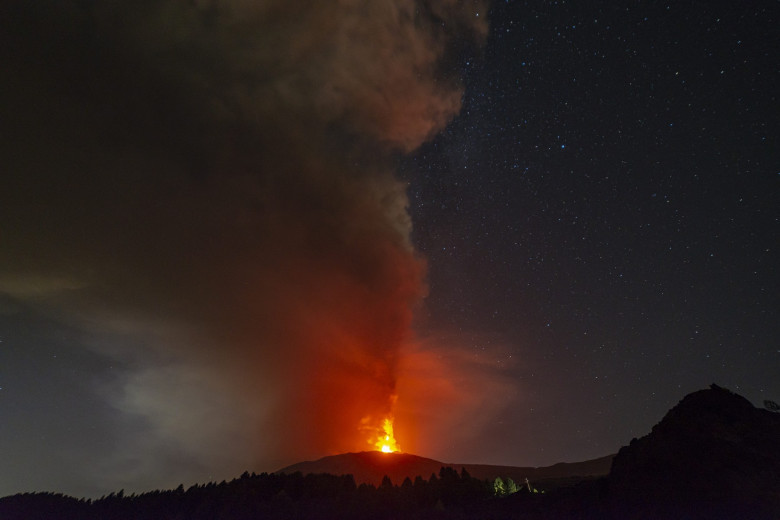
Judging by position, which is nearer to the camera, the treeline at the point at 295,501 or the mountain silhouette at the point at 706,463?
the mountain silhouette at the point at 706,463

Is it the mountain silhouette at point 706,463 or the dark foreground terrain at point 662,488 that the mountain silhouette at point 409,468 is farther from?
the mountain silhouette at point 706,463

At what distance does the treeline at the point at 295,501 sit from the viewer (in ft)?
233

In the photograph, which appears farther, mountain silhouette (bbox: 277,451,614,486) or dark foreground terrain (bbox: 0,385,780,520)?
mountain silhouette (bbox: 277,451,614,486)

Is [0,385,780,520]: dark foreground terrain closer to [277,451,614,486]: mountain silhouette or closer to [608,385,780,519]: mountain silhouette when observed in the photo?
[608,385,780,519]: mountain silhouette

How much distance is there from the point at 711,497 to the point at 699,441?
22.2 ft

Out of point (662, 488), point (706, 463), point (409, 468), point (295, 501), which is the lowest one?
point (662, 488)

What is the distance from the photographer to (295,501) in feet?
A: 272

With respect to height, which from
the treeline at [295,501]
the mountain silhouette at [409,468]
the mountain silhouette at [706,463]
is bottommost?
the mountain silhouette at [706,463]

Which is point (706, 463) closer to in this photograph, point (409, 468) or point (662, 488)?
point (662, 488)

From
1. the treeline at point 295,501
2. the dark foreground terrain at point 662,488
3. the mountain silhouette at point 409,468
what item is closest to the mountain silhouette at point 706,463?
the dark foreground terrain at point 662,488

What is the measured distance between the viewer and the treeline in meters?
71.0

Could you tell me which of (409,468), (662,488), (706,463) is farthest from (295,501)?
(409,468)

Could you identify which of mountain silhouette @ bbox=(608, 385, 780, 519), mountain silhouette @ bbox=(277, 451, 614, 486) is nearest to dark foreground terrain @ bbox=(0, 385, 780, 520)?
mountain silhouette @ bbox=(608, 385, 780, 519)

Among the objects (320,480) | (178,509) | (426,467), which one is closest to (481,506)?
(320,480)
